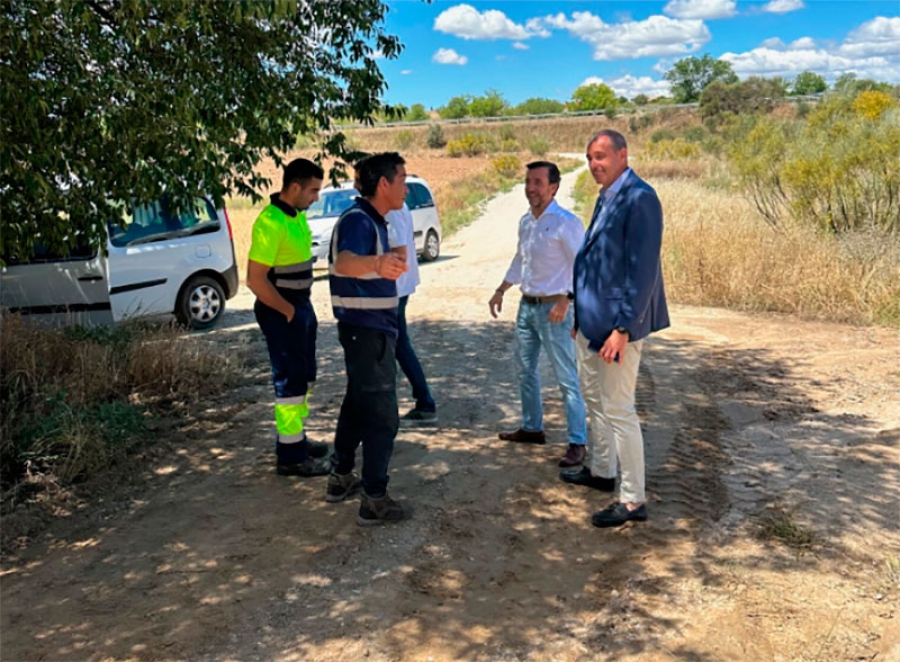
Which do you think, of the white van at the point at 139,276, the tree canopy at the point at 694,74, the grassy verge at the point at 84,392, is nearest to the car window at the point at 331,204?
the white van at the point at 139,276

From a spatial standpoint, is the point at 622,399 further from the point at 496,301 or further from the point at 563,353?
the point at 496,301

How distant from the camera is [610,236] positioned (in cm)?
398

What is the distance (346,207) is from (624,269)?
11792 millimetres

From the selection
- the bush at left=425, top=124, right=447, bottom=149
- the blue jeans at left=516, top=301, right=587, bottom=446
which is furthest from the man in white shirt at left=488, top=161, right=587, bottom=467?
the bush at left=425, top=124, right=447, bottom=149

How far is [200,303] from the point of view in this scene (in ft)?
31.7

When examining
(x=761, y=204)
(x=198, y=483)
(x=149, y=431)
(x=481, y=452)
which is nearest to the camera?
(x=198, y=483)

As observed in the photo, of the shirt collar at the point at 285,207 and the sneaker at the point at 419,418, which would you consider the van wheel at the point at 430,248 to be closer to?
the sneaker at the point at 419,418

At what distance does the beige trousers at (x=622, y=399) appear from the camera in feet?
13.3

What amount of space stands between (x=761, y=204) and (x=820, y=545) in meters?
10.4

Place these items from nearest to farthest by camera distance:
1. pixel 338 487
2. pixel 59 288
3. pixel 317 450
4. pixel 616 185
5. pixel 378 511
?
pixel 616 185, pixel 378 511, pixel 338 487, pixel 317 450, pixel 59 288

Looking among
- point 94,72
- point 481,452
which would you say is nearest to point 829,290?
point 481,452

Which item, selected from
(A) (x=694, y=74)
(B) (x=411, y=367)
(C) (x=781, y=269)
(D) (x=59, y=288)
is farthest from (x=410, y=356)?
(A) (x=694, y=74)

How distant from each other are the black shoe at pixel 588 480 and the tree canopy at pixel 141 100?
2759 mm

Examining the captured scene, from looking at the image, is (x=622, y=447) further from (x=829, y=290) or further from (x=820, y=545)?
(x=829, y=290)
